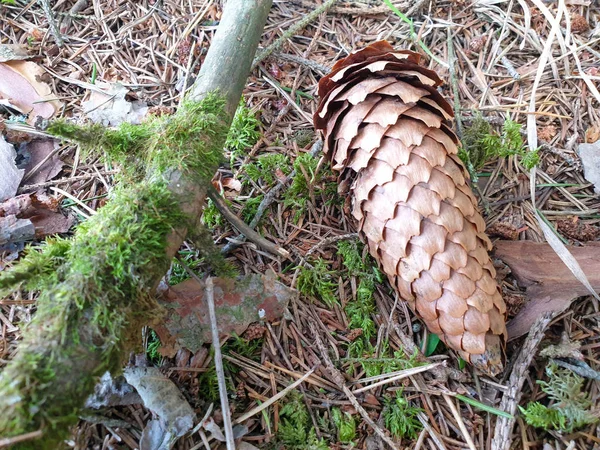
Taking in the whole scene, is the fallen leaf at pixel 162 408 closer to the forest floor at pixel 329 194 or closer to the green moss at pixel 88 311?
the forest floor at pixel 329 194

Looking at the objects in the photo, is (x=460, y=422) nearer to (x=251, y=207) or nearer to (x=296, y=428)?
(x=296, y=428)

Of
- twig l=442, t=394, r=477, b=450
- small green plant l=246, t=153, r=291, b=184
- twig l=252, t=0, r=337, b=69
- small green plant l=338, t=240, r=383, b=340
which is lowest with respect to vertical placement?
twig l=442, t=394, r=477, b=450

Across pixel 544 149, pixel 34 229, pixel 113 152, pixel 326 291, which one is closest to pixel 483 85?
pixel 544 149

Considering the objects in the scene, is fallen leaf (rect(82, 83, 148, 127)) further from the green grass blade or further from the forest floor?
the green grass blade

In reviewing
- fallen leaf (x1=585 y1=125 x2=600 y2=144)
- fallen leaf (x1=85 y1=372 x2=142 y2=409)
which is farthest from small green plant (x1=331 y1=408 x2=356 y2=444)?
fallen leaf (x1=585 y1=125 x2=600 y2=144)

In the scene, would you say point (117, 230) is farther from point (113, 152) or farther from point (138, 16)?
point (138, 16)

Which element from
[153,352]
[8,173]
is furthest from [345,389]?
[8,173]
